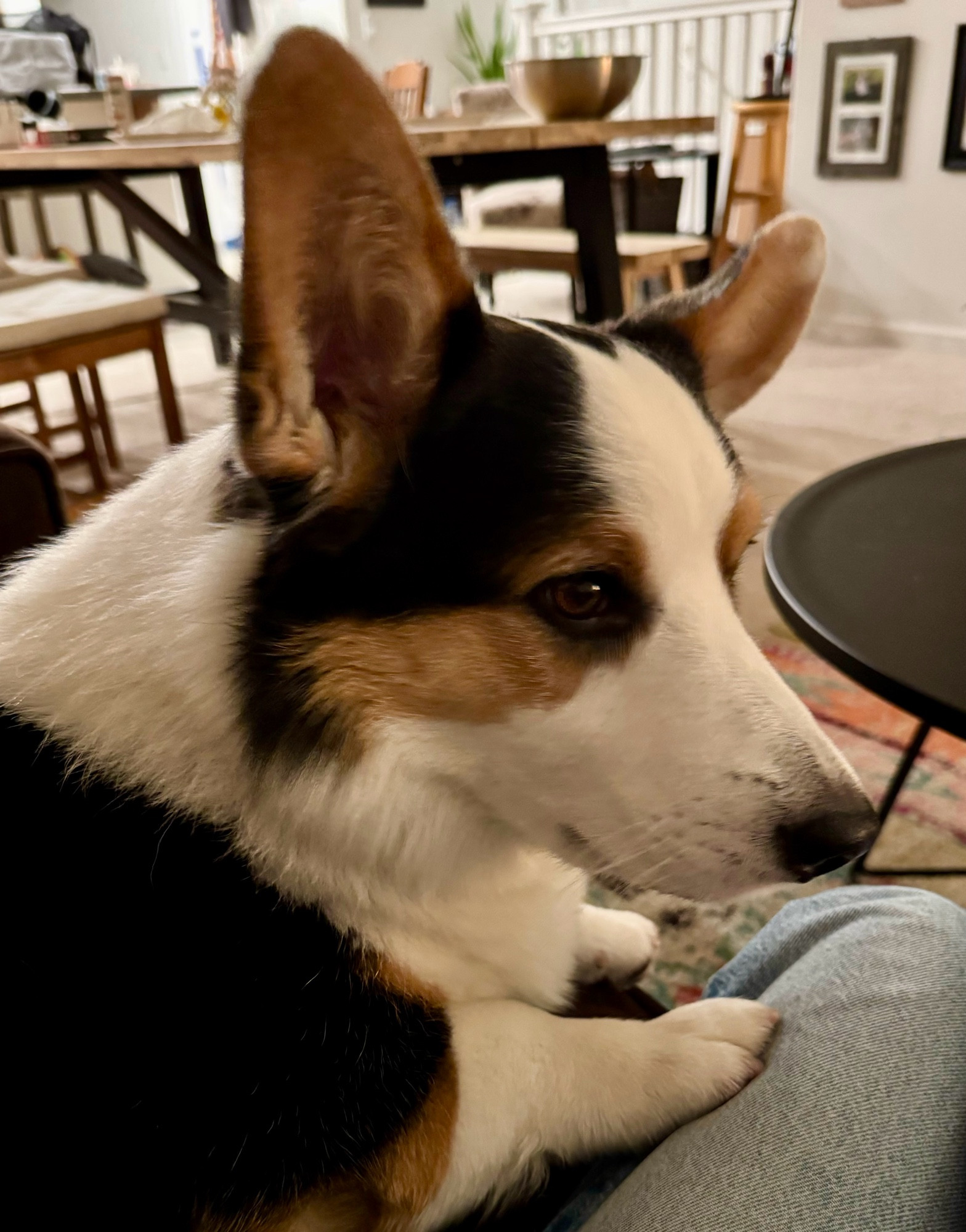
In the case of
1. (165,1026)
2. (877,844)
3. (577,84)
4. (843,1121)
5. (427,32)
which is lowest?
(877,844)

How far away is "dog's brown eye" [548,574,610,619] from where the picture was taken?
723 millimetres

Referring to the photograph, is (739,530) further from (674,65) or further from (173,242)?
(674,65)

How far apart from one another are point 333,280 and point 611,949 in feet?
2.84

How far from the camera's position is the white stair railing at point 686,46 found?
18.7 ft

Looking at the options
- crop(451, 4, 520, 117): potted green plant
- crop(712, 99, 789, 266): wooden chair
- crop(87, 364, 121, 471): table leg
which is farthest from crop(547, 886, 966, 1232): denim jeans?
crop(451, 4, 520, 117): potted green plant

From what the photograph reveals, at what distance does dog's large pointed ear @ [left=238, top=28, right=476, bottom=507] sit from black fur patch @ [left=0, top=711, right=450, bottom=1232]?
1.05 feet

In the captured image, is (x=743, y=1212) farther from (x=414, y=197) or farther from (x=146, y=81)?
(x=146, y=81)

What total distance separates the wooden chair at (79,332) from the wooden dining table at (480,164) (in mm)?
257

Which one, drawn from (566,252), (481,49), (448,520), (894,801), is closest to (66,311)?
(566,252)

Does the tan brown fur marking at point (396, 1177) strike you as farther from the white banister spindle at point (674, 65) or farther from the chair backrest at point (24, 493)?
the white banister spindle at point (674, 65)

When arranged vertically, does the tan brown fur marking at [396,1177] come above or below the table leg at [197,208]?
below

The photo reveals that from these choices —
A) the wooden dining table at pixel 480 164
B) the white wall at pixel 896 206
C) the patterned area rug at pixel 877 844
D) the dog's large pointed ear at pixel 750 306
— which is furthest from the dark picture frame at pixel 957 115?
the dog's large pointed ear at pixel 750 306

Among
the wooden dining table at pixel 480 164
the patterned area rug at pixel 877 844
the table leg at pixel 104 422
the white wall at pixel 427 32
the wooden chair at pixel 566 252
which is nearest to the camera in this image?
the patterned area rug at pixel 877 844

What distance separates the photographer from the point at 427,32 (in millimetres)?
7594
